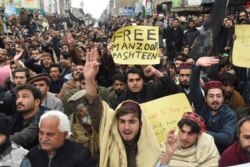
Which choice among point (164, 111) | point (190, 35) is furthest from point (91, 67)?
point (190, 35)

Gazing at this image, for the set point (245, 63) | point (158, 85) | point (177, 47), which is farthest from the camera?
point (177, 47)

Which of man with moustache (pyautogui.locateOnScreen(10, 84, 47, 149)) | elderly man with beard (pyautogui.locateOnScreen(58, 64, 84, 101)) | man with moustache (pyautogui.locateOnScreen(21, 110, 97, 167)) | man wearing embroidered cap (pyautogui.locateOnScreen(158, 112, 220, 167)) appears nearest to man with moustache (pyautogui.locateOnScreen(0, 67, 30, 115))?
elderly man with beard (pyautogui.locateOnScreen(58, 64, 84, 101))

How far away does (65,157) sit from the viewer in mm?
3250

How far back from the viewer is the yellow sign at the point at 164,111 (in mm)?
4441

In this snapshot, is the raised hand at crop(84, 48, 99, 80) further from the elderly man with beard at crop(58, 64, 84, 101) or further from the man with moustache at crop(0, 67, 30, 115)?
the elderly man with beard at crop(58, 64, 84, 101)

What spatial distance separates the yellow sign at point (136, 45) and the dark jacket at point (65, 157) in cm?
266

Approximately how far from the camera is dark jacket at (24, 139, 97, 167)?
3.23m

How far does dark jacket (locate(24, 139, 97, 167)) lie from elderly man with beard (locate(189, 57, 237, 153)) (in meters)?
1.37

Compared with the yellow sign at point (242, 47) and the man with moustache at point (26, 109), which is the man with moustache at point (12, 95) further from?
the yellow sign at point (242, 47)

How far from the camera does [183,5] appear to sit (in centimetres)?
2677

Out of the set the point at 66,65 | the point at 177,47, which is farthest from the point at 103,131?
the point at 177,47

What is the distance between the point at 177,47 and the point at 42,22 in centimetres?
1461

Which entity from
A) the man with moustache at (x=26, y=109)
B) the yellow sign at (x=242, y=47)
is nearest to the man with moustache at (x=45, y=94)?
the man with moustache at (x=26, y=109)

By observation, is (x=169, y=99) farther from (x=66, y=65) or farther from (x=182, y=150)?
(x=66, y=65)
